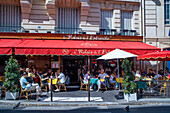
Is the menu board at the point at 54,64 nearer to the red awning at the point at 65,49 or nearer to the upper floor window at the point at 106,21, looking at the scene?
the red awning at the point at 65,49

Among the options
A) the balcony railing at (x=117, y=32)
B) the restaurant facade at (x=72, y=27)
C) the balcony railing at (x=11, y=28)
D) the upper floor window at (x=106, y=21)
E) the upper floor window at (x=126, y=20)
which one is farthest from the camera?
the upper floor window at (x=126, y=20)

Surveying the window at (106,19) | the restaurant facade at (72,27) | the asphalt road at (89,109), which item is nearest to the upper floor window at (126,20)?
the restaurant facade at (72,27)

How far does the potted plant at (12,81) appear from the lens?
7.52 metres

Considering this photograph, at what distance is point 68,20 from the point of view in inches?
493

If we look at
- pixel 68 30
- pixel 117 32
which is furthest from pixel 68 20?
pixel 117 32

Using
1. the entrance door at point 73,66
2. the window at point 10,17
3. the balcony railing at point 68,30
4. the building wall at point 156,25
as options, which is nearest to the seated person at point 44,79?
the entrance door at point 73,66

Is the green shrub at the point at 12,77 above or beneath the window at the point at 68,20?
beneath

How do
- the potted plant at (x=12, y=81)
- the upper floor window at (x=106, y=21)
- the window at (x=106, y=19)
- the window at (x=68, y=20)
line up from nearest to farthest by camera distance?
the potted plant at (x=12, y=81), the window at (x=68, y=20), the upper floor window at (x=106, y=21), the window at (x=106, y=19)

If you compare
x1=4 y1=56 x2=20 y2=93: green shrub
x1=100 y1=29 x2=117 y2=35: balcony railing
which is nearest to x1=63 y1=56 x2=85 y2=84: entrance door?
x1=100 y1=29 x2=117 y2=35: balcony railing

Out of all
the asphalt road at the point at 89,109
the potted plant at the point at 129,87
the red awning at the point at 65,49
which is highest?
the red awning at the point at 65,49

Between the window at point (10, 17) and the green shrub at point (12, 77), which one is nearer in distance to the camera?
the green shrub at point (12, 77)

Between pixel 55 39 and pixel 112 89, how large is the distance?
5518mm

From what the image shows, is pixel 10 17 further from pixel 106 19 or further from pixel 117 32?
pixel 117 32

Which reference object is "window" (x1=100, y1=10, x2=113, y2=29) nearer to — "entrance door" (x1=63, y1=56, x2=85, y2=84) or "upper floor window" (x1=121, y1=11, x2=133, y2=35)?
"upper floor window" (x1=121, y1=11, x2=133, y2=35)
